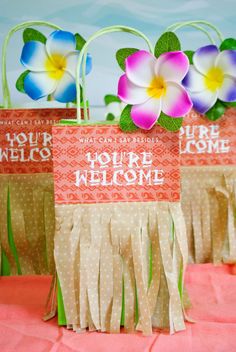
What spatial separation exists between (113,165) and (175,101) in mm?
183

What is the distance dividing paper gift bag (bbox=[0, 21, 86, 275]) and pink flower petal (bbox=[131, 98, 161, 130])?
374mm

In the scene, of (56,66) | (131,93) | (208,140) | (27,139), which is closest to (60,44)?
(56,66)

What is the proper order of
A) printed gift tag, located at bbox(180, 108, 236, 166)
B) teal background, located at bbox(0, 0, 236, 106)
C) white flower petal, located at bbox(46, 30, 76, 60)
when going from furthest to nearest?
teal background, located at bbox(0, 0, 236, 106)
printed gift tag, located at bbox(180, 108, 236, 166)
white flower petal, located at bbox(46, 30, 76, 60)

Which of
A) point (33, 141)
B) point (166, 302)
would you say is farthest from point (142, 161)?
point (33, 141)

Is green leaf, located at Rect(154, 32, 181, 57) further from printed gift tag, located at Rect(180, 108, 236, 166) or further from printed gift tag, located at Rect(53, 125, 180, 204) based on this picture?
printed gift tag, located at Rect(180, 108, 236, 166)

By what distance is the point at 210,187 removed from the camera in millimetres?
1527

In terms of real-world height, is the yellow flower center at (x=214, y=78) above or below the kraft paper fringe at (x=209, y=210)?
above

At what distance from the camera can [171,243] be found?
3.79 ft

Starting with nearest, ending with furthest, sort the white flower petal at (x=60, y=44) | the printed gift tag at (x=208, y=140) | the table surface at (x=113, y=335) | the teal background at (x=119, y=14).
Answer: the table surface at (x=113, y=335)
the white flower petal at (x=60, y=44)
the printed gift tag at (x=208, y=140)
the teal background at (x=119, y=14)

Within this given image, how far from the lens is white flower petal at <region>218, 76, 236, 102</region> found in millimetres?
1450

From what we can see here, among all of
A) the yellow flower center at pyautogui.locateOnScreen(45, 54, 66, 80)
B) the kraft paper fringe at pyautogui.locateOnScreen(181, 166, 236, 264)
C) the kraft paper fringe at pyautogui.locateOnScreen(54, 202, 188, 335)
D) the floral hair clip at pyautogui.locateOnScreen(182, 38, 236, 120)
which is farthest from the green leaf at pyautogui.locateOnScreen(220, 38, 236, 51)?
the kraft paper fringe at pyautogui.locateOnScreen(54, 202, 188, 335)

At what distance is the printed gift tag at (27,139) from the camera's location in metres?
1.44

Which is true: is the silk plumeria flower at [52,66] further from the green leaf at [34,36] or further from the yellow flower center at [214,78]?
the yellow flower center at [214,78]

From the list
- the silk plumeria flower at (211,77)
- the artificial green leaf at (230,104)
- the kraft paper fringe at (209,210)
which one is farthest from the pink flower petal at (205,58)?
the kraft paper fringe at (209,210)
